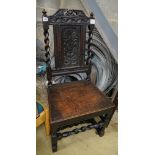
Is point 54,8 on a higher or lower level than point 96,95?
higher

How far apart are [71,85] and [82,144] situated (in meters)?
0.55

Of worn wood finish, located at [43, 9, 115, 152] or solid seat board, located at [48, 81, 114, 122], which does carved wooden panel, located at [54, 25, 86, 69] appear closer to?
worn wood finish, located at [43, 9, 115, 152]

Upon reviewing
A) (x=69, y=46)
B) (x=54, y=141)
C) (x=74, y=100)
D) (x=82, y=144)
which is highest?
(x=69, y=46)

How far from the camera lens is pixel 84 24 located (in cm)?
152

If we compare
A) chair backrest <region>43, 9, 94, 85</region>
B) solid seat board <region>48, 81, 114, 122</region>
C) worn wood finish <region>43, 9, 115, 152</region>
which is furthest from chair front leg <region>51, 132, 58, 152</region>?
chair backrest <region>43, 9, 94, 85</region>

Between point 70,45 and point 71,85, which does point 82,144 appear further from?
point 70,45

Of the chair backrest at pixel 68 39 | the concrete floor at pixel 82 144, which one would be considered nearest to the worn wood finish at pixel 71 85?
the chair backrest at pixel 68 39

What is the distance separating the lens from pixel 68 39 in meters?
1.52

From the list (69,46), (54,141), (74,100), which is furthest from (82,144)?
(69,46)

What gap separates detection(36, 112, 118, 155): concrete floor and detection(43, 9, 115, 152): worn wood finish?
0.34 feet

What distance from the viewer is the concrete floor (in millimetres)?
1575
